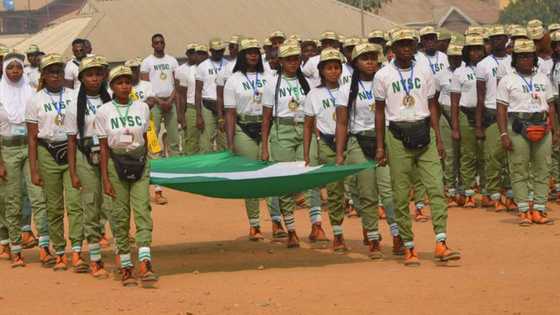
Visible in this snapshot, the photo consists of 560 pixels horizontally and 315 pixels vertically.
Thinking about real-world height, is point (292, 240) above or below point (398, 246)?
below

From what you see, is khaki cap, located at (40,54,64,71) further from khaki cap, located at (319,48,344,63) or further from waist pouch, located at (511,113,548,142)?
waist pouch, located at (511,113,548,142)

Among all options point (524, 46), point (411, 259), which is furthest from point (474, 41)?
point (411, 259)

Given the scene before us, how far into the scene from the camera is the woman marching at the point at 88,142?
13555 millimetres

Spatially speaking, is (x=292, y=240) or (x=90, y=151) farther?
(x=292, y=240)

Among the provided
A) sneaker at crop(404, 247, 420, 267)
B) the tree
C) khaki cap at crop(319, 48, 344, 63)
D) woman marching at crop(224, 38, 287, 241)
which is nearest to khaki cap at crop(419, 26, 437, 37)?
woman marching at crop(224, 38, 287, 241)

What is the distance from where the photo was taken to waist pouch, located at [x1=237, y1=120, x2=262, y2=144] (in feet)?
53.1

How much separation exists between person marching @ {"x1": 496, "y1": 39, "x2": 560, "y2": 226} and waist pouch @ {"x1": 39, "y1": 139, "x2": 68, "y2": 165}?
18.1ft

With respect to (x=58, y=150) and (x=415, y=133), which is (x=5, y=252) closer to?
(x=58, y=150)

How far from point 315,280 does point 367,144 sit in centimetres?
209

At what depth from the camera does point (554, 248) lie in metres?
14.5

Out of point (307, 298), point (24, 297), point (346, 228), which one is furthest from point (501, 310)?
point (346, 228)

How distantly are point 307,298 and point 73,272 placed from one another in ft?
11.9

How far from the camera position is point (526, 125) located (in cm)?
1655

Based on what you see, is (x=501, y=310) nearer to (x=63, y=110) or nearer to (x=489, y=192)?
(x=63, y=110)
